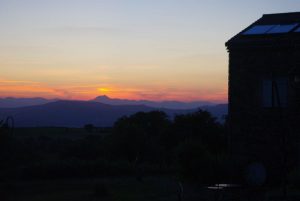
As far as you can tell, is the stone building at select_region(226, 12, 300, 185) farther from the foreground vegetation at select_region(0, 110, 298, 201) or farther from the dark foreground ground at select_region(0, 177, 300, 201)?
the dark foreground ground at select_region(0, 177, 300, 201)

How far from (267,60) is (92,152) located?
30775 mm

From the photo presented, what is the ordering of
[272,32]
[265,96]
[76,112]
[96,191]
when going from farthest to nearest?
[76,112] → [96,191] → [265,96] → [272,32]

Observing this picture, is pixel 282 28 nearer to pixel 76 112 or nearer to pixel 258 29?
pixel 258 29

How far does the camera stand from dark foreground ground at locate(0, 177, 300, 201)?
1701 centimetres

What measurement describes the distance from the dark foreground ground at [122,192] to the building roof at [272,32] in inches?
259

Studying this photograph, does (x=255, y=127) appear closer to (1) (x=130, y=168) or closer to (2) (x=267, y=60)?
(2) (x=267, y=60)

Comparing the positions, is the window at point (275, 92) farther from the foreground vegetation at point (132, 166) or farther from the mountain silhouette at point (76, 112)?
the mountain silhouette at point (76, 112)

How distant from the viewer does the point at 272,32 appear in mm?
24078

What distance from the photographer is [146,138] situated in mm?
45094

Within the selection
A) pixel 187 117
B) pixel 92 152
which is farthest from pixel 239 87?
pixel 92 152

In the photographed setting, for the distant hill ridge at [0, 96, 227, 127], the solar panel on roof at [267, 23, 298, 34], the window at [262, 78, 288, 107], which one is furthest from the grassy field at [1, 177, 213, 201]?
the distant hill ridge at [0, 96, 227, 127]

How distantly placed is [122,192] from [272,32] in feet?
36.0

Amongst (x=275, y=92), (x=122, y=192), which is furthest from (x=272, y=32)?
(x=122, y=192)

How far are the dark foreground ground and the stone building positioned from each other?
337 centimetres
